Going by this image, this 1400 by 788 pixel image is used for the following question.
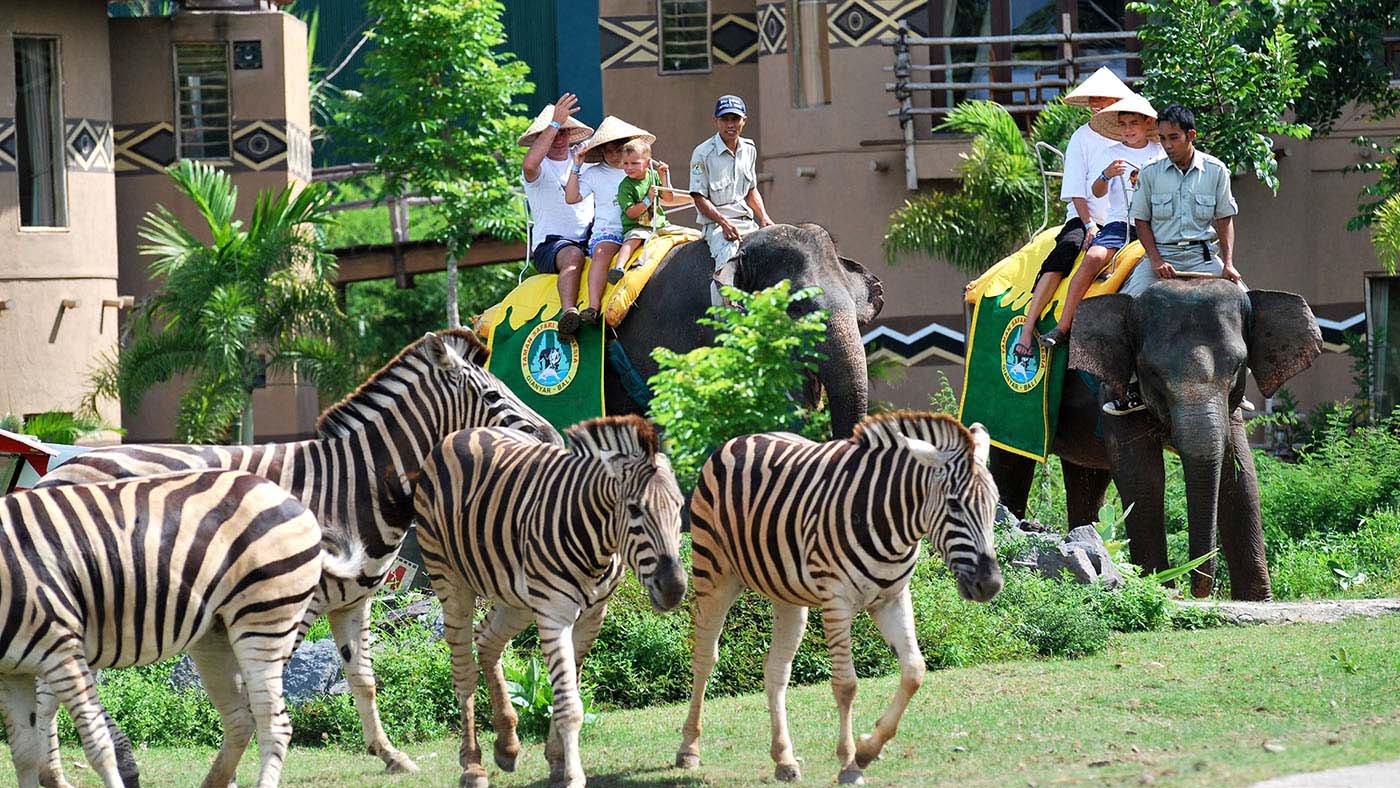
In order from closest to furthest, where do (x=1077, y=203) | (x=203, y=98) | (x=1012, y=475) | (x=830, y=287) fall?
(x=830, y=287) < (x=1077, y=203) < (x=1012, y=475) < (x=203, y=98)

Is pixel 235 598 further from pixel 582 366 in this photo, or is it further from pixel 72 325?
pixel 72 325

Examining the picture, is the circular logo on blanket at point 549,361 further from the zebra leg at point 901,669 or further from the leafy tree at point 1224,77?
the leafy tree at point 1224,77

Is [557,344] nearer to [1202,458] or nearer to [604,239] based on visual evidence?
[604,239]

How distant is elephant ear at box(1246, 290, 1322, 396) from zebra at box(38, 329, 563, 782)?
5.55 metres

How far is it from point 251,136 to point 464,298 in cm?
384

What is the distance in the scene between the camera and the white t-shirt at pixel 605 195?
14133mm

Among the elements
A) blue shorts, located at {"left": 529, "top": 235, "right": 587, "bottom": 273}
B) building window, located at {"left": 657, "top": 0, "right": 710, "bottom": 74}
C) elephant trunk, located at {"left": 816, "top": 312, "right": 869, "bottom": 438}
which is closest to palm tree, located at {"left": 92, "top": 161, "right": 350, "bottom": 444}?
building window, located at {"left": 657, "top": 0, "right": 710, "bottom": 74}

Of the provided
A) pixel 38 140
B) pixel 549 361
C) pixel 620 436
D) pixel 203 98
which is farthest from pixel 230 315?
pixel 620 436

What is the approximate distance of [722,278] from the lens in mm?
13555

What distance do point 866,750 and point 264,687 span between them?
255cm

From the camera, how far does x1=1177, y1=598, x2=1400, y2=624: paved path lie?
12.1 m

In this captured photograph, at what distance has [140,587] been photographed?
809 cm

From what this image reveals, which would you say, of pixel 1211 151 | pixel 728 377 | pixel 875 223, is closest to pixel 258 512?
pixel 728 377

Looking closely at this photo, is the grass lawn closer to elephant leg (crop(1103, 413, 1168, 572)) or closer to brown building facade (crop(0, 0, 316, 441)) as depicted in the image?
elephant leg (crop(1103, 413, 1168, 572))
